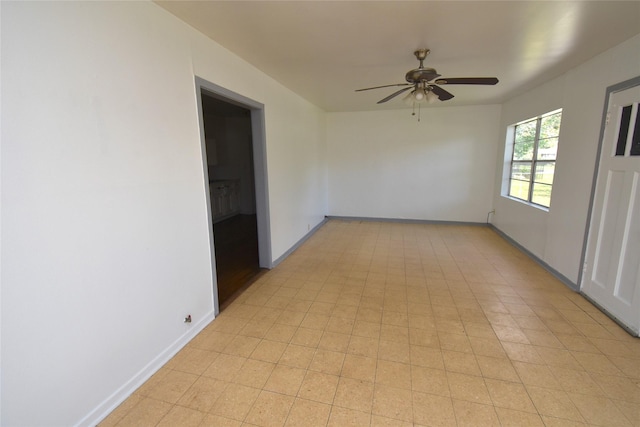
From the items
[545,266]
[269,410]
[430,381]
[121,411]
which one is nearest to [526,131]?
[545,266]

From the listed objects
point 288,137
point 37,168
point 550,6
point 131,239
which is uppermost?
point 550,6

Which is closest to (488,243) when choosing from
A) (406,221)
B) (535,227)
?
(535,227)

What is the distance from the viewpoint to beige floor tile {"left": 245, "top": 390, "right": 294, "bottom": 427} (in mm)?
1591

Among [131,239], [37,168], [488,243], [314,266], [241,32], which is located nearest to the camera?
[37,168]

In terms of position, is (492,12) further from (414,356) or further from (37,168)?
(37,168)

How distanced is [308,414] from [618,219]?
308cm

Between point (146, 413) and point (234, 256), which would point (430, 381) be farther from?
point (234, 256)

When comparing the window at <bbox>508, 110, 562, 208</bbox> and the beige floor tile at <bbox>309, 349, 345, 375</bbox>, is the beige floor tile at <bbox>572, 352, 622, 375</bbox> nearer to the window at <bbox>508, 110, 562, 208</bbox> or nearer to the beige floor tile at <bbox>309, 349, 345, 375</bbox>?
the beige floor tile at <bbox>309, 349, 345, 375</bbox>

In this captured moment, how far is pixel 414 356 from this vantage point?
209 centimetres

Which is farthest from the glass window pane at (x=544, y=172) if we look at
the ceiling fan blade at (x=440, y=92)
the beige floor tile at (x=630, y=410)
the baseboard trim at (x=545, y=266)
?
the beige floor tile at (x=630, y=410)

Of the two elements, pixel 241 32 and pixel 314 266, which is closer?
pixel 241 32

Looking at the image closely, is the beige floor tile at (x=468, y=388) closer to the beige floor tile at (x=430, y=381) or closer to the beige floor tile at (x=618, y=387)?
the beige floor tile at (x=430, y=381)

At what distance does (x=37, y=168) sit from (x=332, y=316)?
88.9 inches

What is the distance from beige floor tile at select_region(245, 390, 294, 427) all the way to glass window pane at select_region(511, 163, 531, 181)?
4658 millimetres
